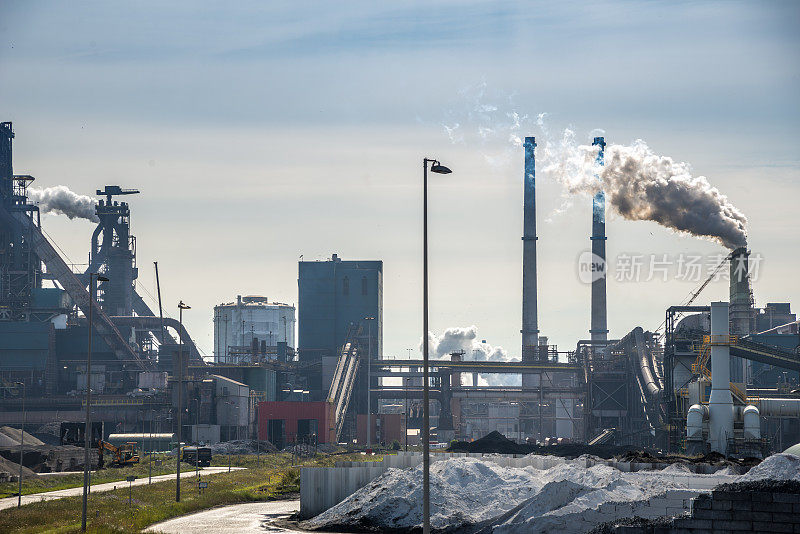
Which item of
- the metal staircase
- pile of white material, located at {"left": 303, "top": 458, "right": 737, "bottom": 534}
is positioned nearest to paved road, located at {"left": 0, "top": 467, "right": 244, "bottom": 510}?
pile of white material, located at {"left": 303, "top": 458, "right": 737, "bottom": 534}

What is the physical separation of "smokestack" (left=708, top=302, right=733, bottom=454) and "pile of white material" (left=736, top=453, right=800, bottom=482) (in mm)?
37905

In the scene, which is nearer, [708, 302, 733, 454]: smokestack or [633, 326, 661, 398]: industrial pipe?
[708, 302, 733, 454]: smokestack

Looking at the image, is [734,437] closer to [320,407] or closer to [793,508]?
[793,508]

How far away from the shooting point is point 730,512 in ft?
112

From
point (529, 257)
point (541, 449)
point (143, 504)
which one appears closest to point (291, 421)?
point (529, 257)

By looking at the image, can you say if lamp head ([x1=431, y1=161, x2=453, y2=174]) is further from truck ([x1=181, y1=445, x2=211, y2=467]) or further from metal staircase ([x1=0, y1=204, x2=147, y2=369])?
metal staircase ([x1=0, y1=204, x2=147, y2=369])

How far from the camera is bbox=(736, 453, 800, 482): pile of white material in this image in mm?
38688

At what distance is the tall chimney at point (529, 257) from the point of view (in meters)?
156

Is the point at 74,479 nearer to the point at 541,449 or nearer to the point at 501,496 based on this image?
the point at 541,449

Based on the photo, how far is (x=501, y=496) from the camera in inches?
1778

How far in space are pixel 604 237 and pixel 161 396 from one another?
6806 cm

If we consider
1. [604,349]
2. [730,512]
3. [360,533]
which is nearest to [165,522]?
[360,533]

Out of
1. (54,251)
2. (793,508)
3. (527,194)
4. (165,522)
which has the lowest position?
(165,522)

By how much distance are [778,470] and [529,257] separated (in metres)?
118
